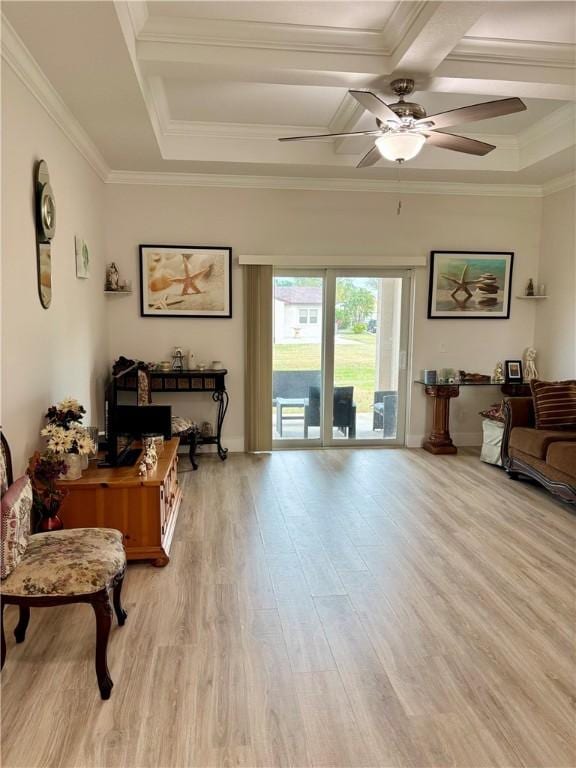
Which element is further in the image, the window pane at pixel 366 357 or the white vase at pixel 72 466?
the window pane at pixel 366 357

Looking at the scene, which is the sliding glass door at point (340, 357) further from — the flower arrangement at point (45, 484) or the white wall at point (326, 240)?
the flower arrangement at point (45, 484)

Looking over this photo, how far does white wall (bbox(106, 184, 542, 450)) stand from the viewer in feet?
17.7

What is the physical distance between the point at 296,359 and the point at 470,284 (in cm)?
214

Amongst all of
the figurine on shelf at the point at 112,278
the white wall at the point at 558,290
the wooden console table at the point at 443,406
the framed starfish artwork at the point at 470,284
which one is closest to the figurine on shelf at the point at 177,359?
the figurine on shelf at the point at 112,278

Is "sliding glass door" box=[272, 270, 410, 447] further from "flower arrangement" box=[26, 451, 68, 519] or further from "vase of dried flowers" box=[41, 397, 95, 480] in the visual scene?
"flower arrangement" box=[26, 451, 68, 519]

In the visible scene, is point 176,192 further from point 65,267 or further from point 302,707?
point 302,707

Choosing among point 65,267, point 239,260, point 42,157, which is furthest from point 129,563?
point 239,260

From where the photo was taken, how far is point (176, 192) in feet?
17.6

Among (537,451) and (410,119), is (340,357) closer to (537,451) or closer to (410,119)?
(537,451)

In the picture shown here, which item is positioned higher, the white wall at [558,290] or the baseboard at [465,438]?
the white wall at [558,290]

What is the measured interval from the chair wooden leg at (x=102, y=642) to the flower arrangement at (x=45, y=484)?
0.93 meters

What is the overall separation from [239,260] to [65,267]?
6.81ft

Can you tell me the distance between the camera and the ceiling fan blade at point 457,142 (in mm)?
3352

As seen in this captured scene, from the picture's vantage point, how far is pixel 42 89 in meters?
3.11
